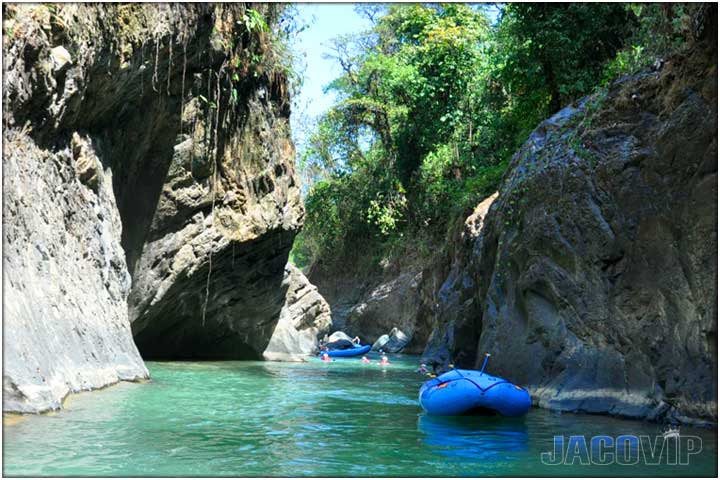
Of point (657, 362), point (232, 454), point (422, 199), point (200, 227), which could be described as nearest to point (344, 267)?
point (422, 199)

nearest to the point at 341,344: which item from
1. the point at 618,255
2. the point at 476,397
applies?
the point at 618,255

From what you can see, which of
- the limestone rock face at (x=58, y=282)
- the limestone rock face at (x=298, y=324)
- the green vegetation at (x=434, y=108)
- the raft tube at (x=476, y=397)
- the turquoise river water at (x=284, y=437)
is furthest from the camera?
the limestone rock face at (x=298, y=324)

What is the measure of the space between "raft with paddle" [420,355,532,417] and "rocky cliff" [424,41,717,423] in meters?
1.26

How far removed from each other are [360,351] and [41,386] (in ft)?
63.3

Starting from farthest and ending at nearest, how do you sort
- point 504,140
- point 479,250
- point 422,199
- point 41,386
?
point 422,199 → point 504,140 → point 479,250 → point 41,386

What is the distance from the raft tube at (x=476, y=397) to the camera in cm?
1052

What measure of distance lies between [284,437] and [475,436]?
224 centimetres

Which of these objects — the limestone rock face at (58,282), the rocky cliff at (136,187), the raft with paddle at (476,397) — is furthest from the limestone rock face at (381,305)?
the raft with paddle at (476,397)

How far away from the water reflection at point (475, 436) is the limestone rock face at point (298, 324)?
552 inches

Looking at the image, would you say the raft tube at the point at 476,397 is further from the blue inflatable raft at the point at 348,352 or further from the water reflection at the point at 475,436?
the blue inflatable raft at the point at 348,352

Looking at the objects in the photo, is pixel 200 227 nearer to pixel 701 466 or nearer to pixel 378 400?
pixel 378 400

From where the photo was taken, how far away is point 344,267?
130 feet

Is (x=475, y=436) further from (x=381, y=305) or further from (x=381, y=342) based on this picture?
(x=381, y=305)

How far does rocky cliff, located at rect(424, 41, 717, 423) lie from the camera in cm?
1001
